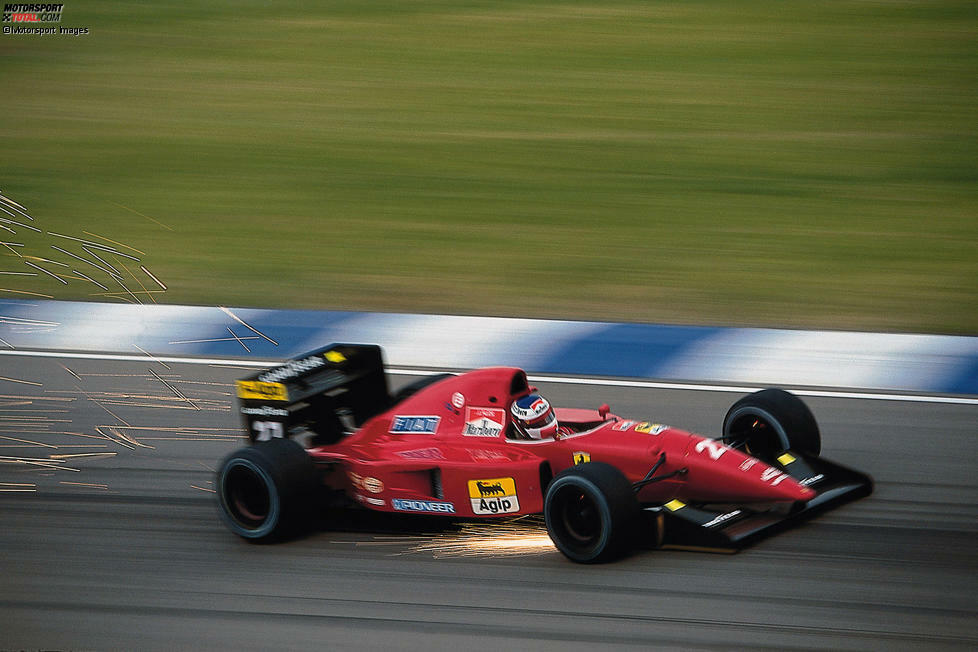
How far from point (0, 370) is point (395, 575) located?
14.6ft

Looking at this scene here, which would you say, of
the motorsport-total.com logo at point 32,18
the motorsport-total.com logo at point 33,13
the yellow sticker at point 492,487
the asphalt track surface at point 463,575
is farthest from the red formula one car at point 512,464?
the motorsport-total.com logo at point 33,13

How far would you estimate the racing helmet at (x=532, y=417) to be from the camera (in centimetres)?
576

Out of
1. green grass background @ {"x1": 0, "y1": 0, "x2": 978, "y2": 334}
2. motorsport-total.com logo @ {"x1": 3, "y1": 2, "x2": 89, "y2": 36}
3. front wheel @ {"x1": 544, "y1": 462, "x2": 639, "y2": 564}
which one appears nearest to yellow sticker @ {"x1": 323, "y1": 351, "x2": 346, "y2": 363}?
front wheel @ {"x1": 544, "y1": 462, "x2": 639, "y2": 564}

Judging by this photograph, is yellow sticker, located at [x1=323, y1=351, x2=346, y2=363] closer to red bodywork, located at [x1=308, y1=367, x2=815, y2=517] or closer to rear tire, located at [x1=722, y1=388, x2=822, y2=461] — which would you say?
red bodywork, located at [x1=308, y1=367, x2=815, y2=517]

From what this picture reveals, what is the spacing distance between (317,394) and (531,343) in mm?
2370

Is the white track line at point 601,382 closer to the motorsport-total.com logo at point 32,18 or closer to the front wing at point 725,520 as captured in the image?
the front wing at point 725,520

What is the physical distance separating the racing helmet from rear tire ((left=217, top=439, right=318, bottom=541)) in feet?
3.23

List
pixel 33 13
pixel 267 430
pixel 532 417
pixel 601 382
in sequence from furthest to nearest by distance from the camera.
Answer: pixel 33 13
pixel 601 382
pixel 267 430
pixel 532 417

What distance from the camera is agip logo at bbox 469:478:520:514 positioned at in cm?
550

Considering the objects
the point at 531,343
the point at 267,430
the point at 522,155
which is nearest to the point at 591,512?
the point at 267,430

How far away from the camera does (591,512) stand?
17.2ft

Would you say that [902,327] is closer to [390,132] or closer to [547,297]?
[547,297]

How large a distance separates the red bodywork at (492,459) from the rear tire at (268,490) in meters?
0.29

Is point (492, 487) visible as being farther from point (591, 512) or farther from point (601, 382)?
point (601, 382)
